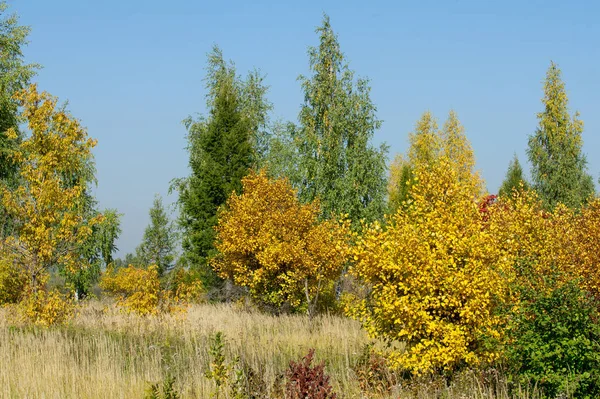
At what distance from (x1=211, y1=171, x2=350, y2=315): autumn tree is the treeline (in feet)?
0.22

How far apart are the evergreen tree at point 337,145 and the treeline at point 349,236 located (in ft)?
0.20

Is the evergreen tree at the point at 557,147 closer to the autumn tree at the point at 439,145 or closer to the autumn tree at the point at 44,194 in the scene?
the autumn tree at the point at 439,145

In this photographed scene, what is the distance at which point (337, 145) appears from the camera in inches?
999

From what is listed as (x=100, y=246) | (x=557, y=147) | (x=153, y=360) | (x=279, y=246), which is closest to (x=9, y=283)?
(x=279, y=246)

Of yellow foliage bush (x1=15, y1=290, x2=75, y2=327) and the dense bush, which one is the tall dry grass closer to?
yellow foliage bush (x1=15, y1=290, x2=75, y2=327)

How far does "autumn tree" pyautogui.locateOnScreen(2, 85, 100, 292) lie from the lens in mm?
14258

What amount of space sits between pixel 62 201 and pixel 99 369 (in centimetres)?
608

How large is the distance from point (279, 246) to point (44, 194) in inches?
277

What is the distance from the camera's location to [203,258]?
27016 mm

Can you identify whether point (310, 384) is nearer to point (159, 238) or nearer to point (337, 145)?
point (337, 145)

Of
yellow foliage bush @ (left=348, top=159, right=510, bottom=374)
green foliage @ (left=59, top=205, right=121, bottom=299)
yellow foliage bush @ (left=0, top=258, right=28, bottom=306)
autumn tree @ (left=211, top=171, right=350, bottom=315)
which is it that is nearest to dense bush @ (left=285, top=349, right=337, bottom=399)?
yellow foliage bush @ (left=348, top=159, right=510, bottom=374)

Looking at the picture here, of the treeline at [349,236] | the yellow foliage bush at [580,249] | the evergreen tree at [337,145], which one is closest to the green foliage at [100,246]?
the treeline at [349,236]

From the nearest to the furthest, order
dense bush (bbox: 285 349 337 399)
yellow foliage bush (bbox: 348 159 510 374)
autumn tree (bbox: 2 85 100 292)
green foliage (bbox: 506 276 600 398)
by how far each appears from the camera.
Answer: dense bush (bbox: 285 349 337 399), green foliage (bbox: 506 276 600 398), yellow foliage bush (bbox: 348 159 510 374), autumn tree (bbox: 2 85 100 292)

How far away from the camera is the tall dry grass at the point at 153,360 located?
28.5ft
